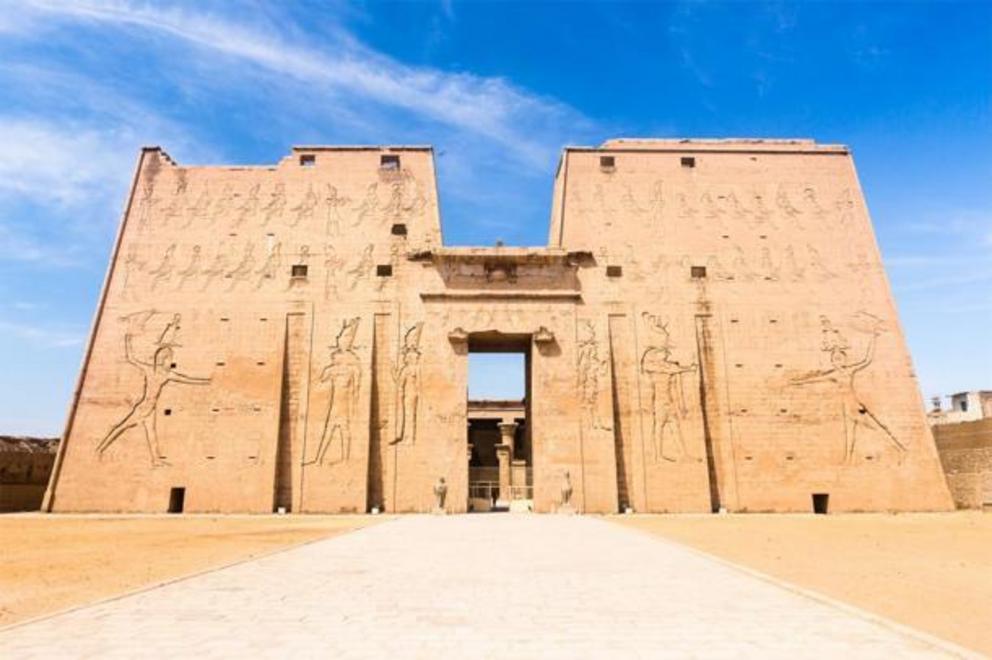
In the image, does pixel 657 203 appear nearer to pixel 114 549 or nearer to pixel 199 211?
pixel 199 211

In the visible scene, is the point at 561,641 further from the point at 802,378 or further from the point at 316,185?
the point at 316,185

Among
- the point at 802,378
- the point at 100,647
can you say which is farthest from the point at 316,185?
the point at 100,647

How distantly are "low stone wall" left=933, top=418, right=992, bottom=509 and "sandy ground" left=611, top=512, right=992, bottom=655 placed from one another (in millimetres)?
4237

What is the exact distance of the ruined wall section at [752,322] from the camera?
802 inches

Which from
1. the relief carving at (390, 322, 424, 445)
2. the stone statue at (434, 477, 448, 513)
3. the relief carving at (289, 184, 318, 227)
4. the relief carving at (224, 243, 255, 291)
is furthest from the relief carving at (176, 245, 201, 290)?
the stone statue at (434, 477, 448, 513)

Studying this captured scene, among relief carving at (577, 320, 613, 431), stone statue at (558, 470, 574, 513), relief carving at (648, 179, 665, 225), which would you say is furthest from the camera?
relief carving at (648, 179, 665, 225)

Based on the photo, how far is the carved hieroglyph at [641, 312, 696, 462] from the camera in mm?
20344

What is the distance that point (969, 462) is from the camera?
71.6 feet

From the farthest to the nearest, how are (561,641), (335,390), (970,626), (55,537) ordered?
(335,390), (55,537), (970,626), (561,641)

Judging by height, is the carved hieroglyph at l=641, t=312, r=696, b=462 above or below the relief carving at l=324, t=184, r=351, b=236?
below

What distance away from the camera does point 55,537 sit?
12.4 meters

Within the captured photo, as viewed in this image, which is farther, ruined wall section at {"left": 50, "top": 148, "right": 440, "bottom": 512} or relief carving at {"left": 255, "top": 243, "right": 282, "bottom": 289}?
relief carving at {"left": 255, "top": 243, "right": 282, "bottom": 289}

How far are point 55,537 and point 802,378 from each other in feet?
65.2

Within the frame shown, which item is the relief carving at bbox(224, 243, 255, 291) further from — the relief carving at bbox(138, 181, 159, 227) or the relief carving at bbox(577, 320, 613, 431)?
the relief carving at bbox(577, 320, 613, 431)
